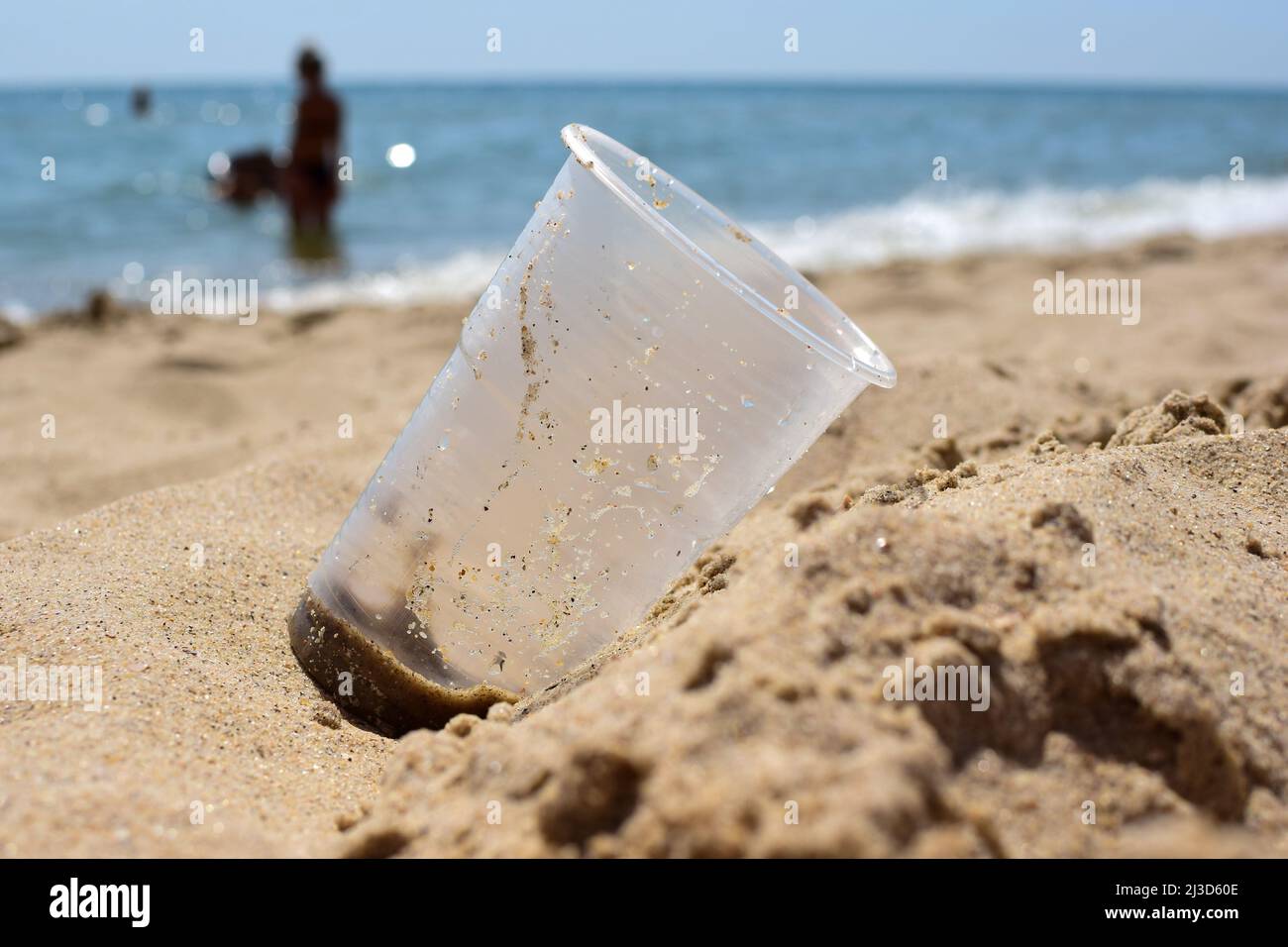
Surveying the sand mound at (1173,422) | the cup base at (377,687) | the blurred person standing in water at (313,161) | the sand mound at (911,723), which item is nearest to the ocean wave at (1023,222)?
the blurred person standing in water at (313,161)

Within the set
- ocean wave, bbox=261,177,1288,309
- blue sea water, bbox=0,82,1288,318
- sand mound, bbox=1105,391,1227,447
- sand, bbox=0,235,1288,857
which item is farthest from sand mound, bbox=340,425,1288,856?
blue sea water, bbox=0,82,1288,318

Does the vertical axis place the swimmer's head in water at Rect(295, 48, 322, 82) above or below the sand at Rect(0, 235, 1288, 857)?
above

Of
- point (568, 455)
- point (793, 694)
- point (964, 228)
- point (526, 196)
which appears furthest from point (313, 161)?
point (793, 694)

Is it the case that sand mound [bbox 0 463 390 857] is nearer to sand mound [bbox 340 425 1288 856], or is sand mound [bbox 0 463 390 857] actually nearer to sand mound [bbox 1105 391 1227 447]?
sand mound [bbox 340 425 1288 856]

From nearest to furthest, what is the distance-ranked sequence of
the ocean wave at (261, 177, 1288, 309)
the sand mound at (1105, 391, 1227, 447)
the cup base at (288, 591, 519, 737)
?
the cup base at (288, 591, 519, 737), the sand mound at (1105, 391, 1227, 447), the ocean wave at (261, 177, 1288, 309)

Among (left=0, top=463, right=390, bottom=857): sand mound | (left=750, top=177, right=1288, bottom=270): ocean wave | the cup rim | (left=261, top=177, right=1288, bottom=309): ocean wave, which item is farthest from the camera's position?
(left=750, top=177, right=1288, bottom=270): ocean wave

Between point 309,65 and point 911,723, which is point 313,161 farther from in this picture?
point 911,723

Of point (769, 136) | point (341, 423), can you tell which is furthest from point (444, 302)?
point (769, 136)
